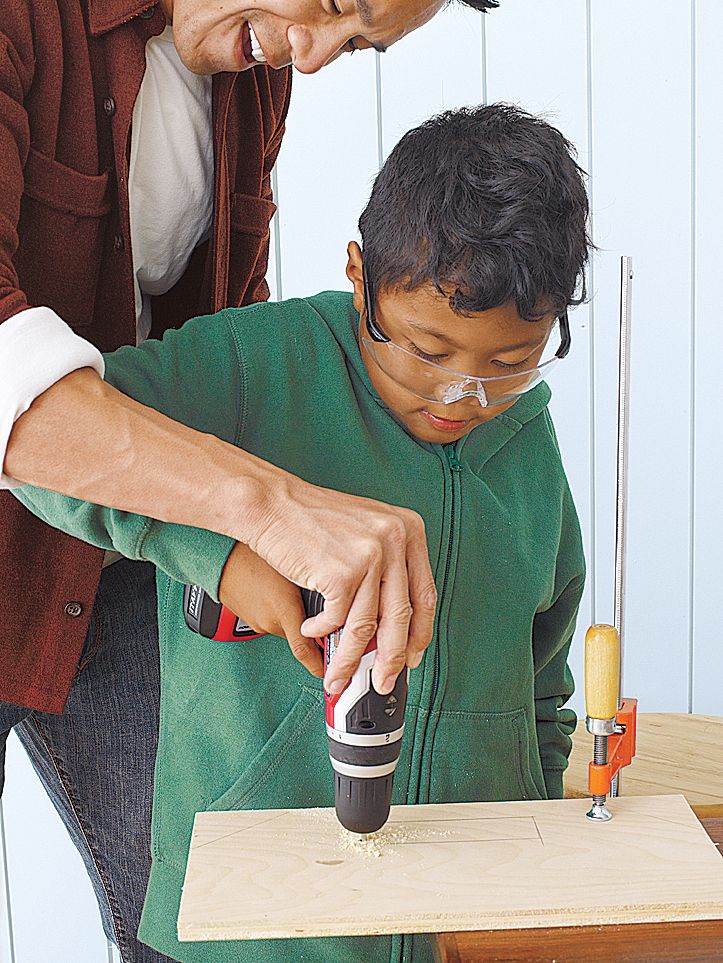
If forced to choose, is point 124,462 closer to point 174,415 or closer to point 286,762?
point 174,415

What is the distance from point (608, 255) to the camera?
2510 millimetres

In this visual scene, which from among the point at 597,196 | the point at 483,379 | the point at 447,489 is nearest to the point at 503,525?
the point at 447,489

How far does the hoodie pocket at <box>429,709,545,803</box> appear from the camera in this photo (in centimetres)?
122

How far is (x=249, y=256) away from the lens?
5.12 feet

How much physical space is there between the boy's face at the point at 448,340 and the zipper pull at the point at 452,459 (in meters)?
0.03

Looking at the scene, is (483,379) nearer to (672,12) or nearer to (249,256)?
(249,256)

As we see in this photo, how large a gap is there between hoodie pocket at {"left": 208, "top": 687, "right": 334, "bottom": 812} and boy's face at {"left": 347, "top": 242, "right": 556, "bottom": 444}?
0.32 metres

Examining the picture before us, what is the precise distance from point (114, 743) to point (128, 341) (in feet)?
1.82

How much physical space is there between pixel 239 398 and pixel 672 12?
5.70ft

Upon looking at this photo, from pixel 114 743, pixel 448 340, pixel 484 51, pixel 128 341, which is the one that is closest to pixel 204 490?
pixel 448 340

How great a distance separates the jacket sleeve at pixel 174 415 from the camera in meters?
1.00

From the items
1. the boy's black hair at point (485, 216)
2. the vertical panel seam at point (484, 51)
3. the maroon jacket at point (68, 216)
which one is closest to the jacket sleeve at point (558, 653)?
the boy's black hair at point (485, 216)

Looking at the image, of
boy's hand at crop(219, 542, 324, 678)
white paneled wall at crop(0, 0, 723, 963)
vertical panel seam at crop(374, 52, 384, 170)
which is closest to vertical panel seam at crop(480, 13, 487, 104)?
white paneled wall at crop(0, 0, 723, 963)

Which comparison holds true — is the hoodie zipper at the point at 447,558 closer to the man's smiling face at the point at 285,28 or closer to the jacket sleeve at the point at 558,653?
the jacket sleeve at the point at 558,653
